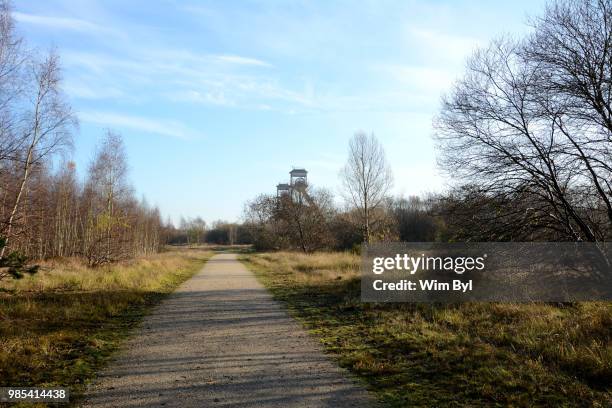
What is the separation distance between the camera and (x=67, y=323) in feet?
30.2

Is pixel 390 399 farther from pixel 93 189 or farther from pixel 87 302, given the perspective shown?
pixel 93 189

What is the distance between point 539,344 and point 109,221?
22.6 metres

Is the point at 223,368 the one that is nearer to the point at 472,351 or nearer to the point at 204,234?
the point at 472,351

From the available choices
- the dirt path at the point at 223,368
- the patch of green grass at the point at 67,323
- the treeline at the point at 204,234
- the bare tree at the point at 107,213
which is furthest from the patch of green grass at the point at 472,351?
the treeline at the point at 204,234

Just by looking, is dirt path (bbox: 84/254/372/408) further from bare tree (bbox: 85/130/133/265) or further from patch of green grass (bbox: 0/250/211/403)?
bare tree (bbox: 85/130/133/265)

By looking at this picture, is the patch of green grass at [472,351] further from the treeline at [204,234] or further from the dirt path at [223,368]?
the treeline at [204,234]

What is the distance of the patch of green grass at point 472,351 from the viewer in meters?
5.02

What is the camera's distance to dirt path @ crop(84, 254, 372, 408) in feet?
15.8

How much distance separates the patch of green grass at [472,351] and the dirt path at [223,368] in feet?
1.76

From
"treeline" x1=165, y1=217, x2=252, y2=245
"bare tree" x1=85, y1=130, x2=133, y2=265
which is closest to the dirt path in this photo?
"bare tree" x1=85, y1=130, x2=133, y2=265

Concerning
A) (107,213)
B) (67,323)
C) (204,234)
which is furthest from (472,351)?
(204,234)

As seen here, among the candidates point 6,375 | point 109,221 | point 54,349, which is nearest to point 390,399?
point 6,375

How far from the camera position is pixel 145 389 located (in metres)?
5.15

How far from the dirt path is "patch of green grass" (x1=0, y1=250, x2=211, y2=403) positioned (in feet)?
1.61
